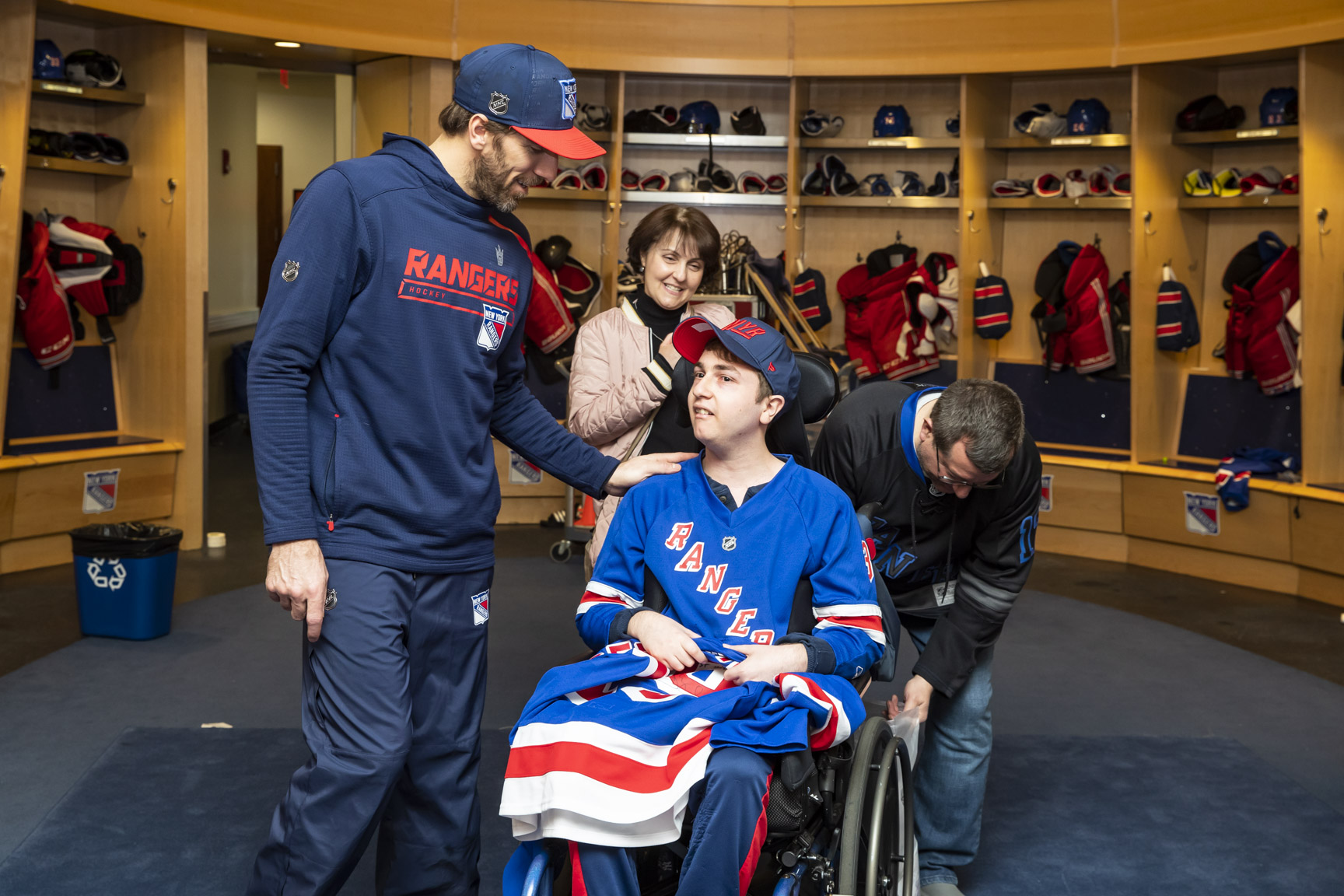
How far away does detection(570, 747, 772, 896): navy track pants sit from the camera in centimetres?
167

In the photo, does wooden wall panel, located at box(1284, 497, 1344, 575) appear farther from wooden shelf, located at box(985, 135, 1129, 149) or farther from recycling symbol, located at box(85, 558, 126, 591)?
recycling symbol, located at box(85, 558, 126, 591)

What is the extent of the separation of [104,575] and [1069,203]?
4.79 m

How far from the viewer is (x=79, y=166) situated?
531 cm

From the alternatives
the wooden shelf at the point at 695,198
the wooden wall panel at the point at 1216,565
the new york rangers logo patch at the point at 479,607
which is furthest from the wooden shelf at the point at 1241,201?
the new york rangers logo patch at the point at 479,607

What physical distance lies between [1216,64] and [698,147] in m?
2.70

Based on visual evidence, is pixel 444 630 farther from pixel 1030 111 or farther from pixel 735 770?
pixel 1030 111

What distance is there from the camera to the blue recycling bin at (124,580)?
4148 mm

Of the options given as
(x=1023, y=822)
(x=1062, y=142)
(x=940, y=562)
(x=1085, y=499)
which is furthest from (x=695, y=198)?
(x=940, y=562)

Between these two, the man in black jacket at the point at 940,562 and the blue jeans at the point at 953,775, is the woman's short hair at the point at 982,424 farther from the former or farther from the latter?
the blue jeans at the point at 953,775

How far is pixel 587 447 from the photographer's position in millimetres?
2314

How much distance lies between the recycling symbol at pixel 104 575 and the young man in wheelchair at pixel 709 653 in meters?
2.71

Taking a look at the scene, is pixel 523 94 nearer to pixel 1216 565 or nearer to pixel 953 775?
pixel 953 775

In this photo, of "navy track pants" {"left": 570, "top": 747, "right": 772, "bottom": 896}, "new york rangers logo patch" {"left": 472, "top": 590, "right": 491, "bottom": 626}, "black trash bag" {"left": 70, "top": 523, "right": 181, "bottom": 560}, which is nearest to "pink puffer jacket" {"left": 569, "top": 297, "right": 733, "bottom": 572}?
"new york rangers logo patch" {"left": 472, "top": 590, "right": 491, "bottom": 626}

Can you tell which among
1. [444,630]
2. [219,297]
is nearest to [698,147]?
[219,297]
